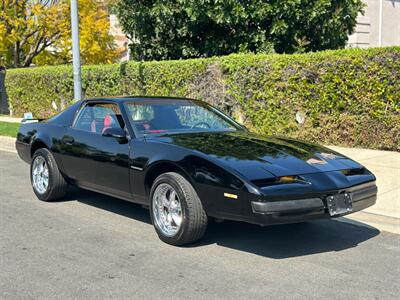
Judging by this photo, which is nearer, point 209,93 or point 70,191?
point 70,191

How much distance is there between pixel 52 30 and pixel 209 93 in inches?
473

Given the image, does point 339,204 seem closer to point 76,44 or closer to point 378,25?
point 76,44

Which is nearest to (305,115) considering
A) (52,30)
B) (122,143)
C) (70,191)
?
(70,191)

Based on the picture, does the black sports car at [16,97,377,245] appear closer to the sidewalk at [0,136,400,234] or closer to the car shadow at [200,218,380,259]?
the car shadow at [200,218,380,259]

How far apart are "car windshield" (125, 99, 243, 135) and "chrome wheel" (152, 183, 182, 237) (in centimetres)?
83

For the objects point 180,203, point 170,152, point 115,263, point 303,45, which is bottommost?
point 115,263

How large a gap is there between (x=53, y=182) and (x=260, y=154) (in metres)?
3.03

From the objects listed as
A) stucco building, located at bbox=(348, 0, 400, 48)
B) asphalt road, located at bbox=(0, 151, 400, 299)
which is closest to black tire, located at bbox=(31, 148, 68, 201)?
asphalt road, located at bbox=(0, 151, 400, 299)

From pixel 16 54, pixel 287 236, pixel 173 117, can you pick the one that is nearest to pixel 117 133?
pixel 173 117

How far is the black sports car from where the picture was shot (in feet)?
15.3

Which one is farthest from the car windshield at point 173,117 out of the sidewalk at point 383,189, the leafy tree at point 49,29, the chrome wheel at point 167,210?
the leafy tree at point 49,29

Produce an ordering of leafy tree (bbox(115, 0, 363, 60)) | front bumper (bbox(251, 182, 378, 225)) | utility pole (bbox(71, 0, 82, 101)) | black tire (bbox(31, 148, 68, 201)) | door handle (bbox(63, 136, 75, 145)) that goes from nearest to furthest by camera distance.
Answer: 1. front bumper (bbox(251, 182, 378, 225))
2. door handle (bbox(63, 136, 75, 145))
3. black tire (bbox(31, 148, 68, 201))
4. utility pole (bbox(71, 0, 82, 101))
5. leafy tree (bbox(115, 0, 363, 60))

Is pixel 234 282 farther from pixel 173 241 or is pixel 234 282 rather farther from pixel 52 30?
pixel 52 30

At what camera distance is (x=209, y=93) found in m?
13.9
